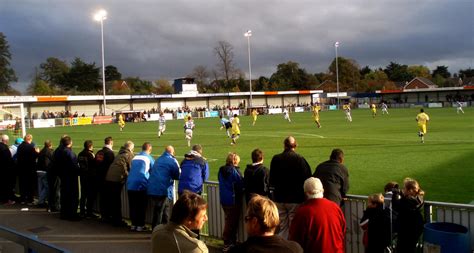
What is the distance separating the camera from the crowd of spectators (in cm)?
380

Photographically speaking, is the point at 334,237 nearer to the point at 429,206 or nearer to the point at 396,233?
the point at 396,233

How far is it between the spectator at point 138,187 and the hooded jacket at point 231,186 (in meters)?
2.00

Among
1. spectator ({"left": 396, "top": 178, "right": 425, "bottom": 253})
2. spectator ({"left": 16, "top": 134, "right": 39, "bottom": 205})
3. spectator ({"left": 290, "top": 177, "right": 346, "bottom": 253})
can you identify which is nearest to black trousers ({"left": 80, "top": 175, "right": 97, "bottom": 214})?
spectator ({"left": 16, "top": 134, "right": 39, "bottom": 205})

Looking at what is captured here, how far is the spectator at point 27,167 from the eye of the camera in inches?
456

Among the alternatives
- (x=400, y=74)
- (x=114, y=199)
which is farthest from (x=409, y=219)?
(x=400, y=74)

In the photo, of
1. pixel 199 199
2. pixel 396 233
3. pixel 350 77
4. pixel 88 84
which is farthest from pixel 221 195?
pixel 350 77

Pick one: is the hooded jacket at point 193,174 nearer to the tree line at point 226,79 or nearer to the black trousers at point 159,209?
the black trousers at point 159,209

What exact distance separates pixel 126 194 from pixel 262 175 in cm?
388

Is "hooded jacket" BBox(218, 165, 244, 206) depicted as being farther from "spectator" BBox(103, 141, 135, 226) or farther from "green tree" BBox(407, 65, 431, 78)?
"green tree" BBox(407, 65, 431, 78)

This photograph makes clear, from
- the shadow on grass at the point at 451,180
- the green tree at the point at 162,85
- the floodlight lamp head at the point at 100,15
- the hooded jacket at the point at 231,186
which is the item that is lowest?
the shadow on grass at the point at 451,180

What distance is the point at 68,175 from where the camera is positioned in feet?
31.8

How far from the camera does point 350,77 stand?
121 meters

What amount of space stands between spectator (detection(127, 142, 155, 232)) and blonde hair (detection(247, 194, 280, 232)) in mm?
5579

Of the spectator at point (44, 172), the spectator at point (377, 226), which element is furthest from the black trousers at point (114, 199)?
the spectator at point (377, 226)
